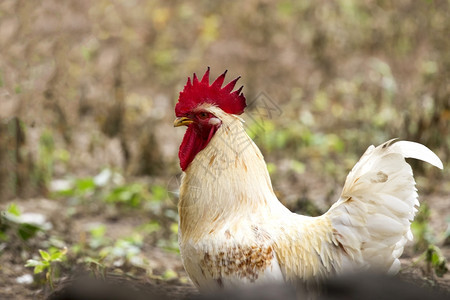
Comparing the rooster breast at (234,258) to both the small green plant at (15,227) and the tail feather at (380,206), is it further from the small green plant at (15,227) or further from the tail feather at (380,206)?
the small green plant at (15,227)

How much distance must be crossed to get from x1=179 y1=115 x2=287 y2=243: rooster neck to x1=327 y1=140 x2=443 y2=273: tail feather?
48 cm

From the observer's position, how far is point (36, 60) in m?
6.46

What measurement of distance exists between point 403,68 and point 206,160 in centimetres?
637

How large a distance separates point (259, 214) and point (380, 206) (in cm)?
67

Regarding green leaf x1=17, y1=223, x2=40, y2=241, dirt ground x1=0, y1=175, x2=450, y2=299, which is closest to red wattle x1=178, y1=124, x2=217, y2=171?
dirt ground x1=0, y1=175, x2=450, y2=299

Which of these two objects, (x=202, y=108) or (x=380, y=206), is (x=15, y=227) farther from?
(x=380, y=206)

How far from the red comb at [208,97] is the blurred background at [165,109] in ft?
4.34

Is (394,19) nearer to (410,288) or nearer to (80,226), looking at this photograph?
(80,226)

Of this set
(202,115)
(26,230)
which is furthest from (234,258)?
(26,230)

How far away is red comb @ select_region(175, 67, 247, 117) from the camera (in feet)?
12.6

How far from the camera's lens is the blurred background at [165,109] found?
5.53 meters

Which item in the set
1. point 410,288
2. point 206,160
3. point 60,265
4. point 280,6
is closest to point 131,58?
point 280,6

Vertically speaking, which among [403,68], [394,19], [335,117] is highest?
[394,19]

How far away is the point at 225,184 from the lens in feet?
12.5
